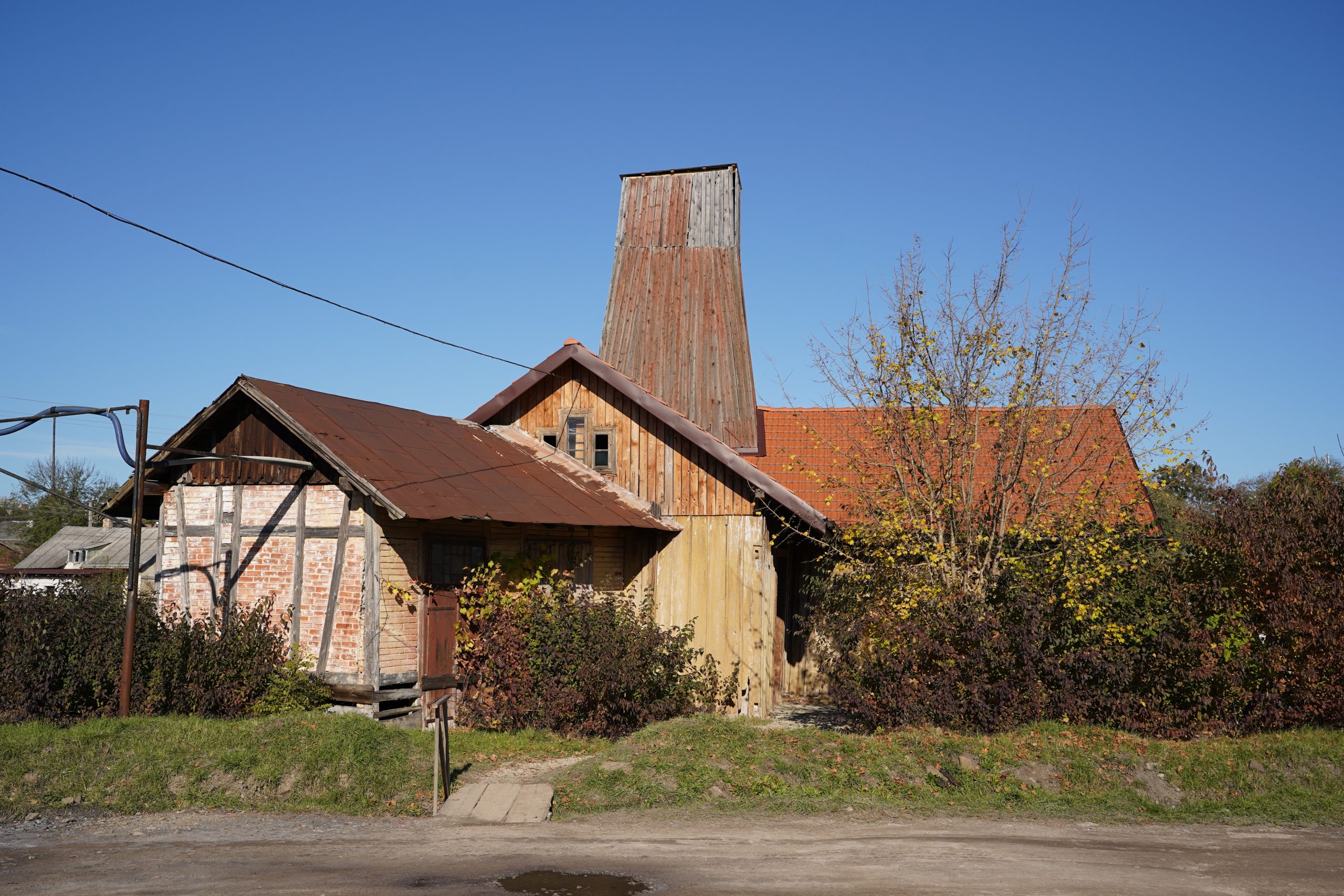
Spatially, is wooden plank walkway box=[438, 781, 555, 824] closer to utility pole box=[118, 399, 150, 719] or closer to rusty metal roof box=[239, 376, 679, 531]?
rusty metal roof box=[239, 376, 679, 531]

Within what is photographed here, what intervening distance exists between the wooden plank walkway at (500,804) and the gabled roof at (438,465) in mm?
3506

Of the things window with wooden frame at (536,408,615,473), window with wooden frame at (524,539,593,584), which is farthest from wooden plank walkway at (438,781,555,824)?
window with wooden frame at (536,408,615,473)

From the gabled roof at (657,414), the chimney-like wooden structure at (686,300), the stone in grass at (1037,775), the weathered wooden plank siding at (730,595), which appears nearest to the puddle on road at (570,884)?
the stone in grass at (1037,775)

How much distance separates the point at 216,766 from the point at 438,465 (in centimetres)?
534

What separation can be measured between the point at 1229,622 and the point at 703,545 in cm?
745

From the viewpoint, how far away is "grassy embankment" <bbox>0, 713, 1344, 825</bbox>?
961 centimetres

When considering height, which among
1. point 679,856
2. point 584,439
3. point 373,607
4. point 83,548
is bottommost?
point 679,856

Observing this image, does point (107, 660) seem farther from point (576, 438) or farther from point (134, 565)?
point (576, 438)

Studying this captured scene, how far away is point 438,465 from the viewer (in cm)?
1438

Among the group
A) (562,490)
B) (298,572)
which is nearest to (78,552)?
(298,572)

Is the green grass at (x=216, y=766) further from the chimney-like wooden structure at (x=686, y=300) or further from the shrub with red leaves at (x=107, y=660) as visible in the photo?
the chimney-like wooden structure at (x=686, y=300)

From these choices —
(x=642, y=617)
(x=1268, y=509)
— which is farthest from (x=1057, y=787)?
(x=642, y=617)

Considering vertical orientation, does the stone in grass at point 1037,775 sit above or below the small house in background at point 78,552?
below

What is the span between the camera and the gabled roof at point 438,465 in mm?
12727
